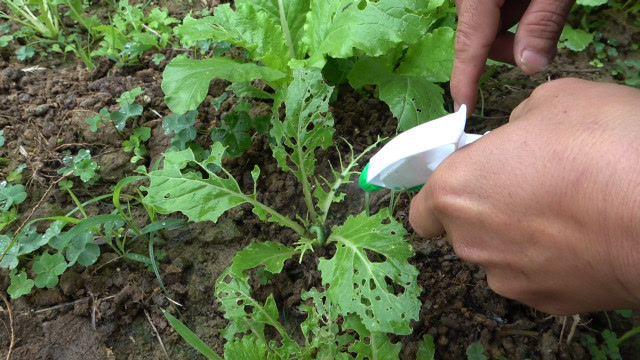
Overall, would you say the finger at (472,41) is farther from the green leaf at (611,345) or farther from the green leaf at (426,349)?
the green leaf at (611,345)

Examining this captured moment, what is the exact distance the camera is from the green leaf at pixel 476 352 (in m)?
1.45

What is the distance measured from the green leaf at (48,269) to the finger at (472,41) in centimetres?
152

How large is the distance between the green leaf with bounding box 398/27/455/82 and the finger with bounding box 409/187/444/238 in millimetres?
826

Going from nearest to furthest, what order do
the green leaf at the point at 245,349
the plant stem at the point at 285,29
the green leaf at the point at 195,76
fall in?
1. the green leaf at the point at 245,349
2. the green leaf at the point at 195,76
3. the plant stem at the point at 285,29

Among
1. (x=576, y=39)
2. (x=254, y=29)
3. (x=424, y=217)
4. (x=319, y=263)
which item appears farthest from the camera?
(x=576, y=39)

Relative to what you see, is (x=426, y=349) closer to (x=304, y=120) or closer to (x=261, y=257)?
(x=261, y=257)

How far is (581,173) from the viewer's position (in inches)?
30.4

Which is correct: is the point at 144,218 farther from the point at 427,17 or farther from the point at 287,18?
the point at 427,17

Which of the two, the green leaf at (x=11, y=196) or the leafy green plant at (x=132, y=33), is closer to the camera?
the green leaf at (x=11, y=196)

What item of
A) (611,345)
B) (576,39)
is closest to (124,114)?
(611,345)

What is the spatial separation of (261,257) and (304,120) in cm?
55

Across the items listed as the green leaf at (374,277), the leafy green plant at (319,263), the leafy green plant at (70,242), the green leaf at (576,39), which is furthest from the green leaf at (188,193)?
the green leaf at (576,39)

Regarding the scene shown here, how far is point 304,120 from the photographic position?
66.5 inches

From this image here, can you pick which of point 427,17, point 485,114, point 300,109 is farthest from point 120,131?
point 485,114
